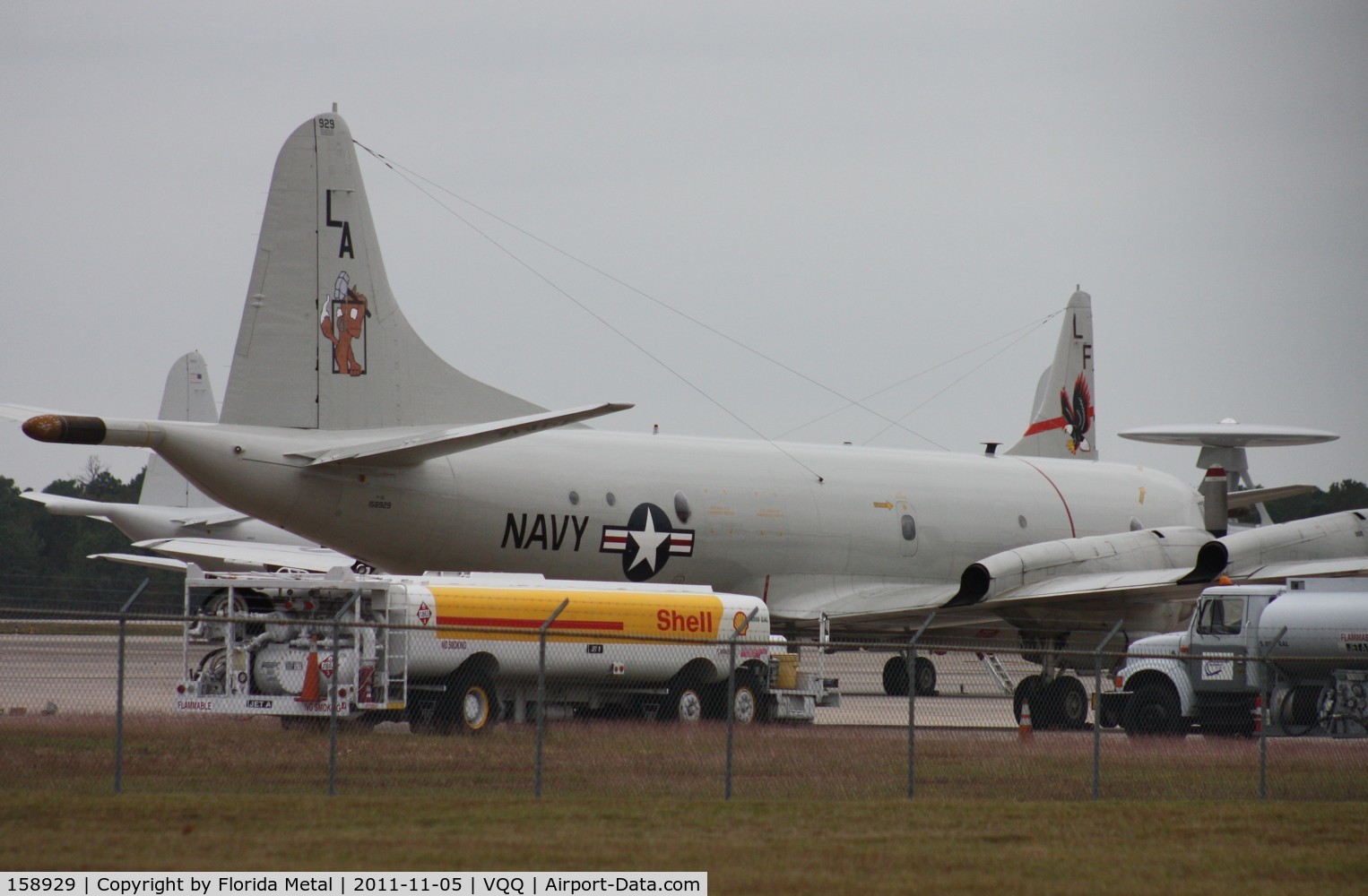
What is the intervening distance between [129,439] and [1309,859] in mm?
14183

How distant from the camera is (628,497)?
79.7 ft

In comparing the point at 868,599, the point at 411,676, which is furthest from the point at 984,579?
→ the point at 411,676

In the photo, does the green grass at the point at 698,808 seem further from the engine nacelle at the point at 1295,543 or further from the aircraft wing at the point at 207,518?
the aircraft wing at the point at 207,518

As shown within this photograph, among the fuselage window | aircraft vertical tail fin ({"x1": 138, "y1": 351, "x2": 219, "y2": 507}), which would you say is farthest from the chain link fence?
aircraft vertical tail fin ({"x1": 138, "y1": 351, "x2": 219, "y2": 507})

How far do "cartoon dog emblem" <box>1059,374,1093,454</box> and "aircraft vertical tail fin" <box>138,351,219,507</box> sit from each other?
Result: 839 inches

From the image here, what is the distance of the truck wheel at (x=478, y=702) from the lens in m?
19.1

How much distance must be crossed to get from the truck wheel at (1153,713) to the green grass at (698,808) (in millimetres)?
1384

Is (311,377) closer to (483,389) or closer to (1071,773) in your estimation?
(483,389)

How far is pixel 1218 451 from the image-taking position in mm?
Result: 40188

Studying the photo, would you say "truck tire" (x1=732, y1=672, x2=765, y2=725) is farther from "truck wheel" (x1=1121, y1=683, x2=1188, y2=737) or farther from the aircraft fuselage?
"truck wheel" (x1=1121, y1=683, x2=1188, y2=737)

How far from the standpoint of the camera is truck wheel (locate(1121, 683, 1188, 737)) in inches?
822

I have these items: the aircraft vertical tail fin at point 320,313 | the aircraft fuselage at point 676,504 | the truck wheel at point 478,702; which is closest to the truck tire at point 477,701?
the truck wheel at point 478,702

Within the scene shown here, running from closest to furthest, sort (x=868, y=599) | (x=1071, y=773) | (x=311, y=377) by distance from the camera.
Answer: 1. (x=1071, y=773)
2. (x=311, y=377)
3. (x=868, y=599)

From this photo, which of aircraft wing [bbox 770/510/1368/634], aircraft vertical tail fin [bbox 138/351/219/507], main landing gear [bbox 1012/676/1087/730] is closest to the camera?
main landing gear [bbox 1012/676/1087/730]
